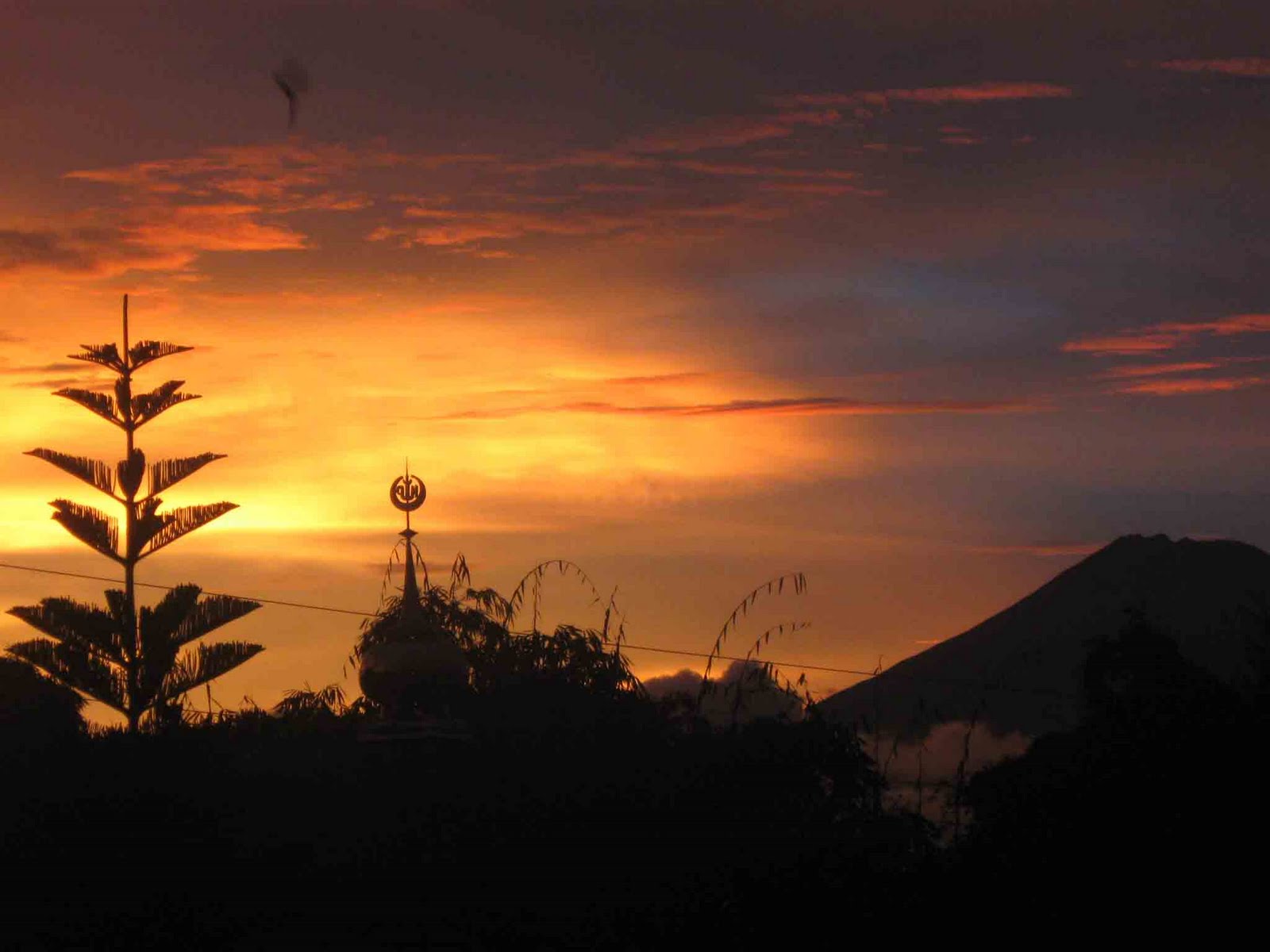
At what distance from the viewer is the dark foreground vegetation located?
13922 mm

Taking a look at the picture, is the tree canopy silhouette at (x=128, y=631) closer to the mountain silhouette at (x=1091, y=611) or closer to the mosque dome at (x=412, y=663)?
the mosque dome at (x=412, y=663)

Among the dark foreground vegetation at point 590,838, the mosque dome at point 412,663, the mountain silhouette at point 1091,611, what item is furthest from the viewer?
the mountain silhouette at point 1091,611

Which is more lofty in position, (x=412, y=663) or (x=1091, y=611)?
(x=1091, y=611)

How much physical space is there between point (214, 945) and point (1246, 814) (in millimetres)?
9698

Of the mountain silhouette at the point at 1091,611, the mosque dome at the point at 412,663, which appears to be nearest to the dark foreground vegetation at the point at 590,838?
the mosque dome at the point at 412,663

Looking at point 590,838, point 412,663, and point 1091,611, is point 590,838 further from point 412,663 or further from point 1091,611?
point 1091,611

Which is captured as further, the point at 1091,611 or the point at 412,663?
the point at 1091,611

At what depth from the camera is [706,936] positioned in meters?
13.5

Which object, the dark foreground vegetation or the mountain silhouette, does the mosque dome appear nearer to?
the dark foreground vegetation

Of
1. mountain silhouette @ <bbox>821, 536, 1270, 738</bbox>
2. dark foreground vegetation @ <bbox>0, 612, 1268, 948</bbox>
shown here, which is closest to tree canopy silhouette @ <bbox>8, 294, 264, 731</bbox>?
dark foreground vegetation @ <bbox>0, 612, 1268, 948</bbox>

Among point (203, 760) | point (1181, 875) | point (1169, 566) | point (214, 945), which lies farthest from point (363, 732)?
point (1169, 566)

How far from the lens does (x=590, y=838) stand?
20.5 metres

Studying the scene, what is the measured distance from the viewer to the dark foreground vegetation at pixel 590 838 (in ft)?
45.7

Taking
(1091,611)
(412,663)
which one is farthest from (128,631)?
(1091,611)
